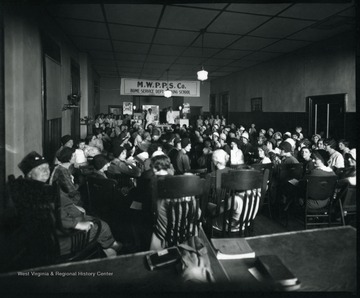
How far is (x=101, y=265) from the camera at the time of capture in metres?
1.33

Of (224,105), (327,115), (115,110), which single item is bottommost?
(327,115)

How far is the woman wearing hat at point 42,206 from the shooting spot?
1.91 m

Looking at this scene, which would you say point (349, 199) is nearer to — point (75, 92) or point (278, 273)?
point (278, 273)

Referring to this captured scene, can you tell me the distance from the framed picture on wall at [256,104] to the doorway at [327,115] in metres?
2.33

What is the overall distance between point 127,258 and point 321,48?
21.9ft

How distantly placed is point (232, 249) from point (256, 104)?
8594 millimetres

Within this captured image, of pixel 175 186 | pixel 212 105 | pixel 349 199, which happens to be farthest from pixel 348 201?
pixel 212 105

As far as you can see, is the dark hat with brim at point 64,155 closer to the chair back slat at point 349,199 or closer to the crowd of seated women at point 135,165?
the crowd of seated women at point 135,165

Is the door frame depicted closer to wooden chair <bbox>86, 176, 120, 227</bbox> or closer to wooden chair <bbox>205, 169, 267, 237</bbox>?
wooden chair <bbox>205, 169, 267, 237</bbox>

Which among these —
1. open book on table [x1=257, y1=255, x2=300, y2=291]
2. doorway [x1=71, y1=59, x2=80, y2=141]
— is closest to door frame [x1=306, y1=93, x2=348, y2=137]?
open book on table [x1=257, y1=255, x2=300, y2=291]

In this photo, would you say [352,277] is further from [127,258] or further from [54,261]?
[54,261]

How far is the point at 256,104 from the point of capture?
944cm

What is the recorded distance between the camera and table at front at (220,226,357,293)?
126 cm

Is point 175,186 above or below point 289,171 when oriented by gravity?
above
